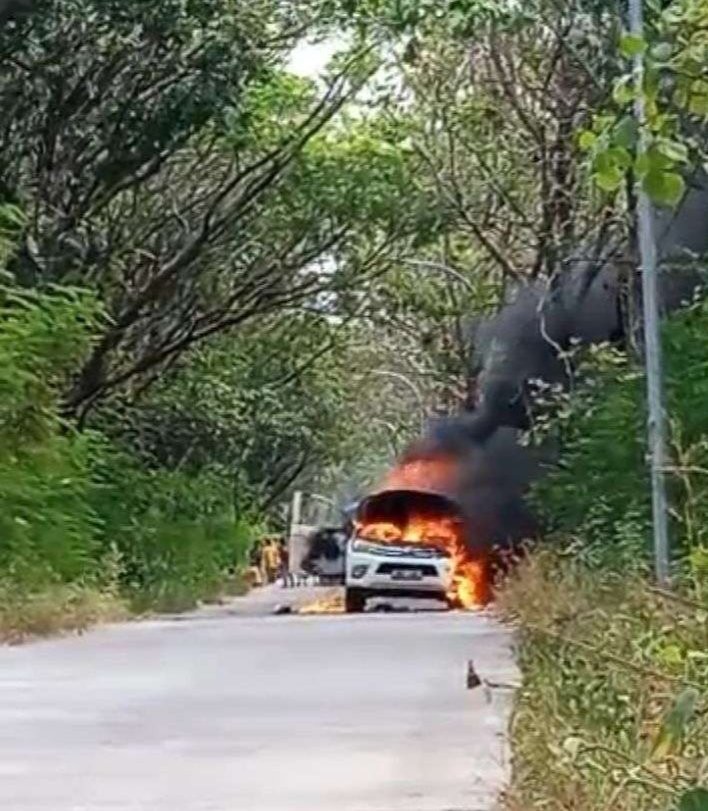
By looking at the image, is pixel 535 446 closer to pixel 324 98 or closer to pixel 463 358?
pixel 324 98

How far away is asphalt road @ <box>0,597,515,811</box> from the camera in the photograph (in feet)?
27.5

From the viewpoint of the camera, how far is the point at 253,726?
35.9ft

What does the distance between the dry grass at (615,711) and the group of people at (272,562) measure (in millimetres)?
47227

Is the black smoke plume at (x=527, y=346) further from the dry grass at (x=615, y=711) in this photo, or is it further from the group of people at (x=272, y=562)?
the group of people at (x=272, y=562)

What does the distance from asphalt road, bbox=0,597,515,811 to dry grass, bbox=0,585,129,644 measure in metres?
2.08

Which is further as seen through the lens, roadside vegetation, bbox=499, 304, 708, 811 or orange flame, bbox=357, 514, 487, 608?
orange flame, bbox=357, 514, 487, 608

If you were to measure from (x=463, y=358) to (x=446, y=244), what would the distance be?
3.50 metres

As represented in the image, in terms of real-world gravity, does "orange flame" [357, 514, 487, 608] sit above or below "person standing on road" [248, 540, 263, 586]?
below

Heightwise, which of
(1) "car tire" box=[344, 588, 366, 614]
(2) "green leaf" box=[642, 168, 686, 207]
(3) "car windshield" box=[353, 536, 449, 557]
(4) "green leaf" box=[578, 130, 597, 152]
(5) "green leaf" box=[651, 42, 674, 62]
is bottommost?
(2) "green leaf" box=[642, 168, 686, 207]

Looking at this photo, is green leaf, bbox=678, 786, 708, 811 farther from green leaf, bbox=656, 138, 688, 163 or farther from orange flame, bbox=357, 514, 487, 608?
orange flame, bbox=357, 514, 487, 608

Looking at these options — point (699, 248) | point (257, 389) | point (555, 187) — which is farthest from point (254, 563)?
point (699, 248)

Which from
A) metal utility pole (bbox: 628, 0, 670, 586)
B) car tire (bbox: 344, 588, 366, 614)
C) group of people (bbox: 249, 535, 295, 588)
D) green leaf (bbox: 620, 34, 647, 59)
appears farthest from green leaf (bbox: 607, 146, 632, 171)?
group of people (bbox: 249, 535, 295, 588)

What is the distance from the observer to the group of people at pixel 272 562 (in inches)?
2347

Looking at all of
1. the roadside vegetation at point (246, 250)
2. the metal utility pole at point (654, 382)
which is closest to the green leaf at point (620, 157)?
the roadside vegetation at point (246, 250)
